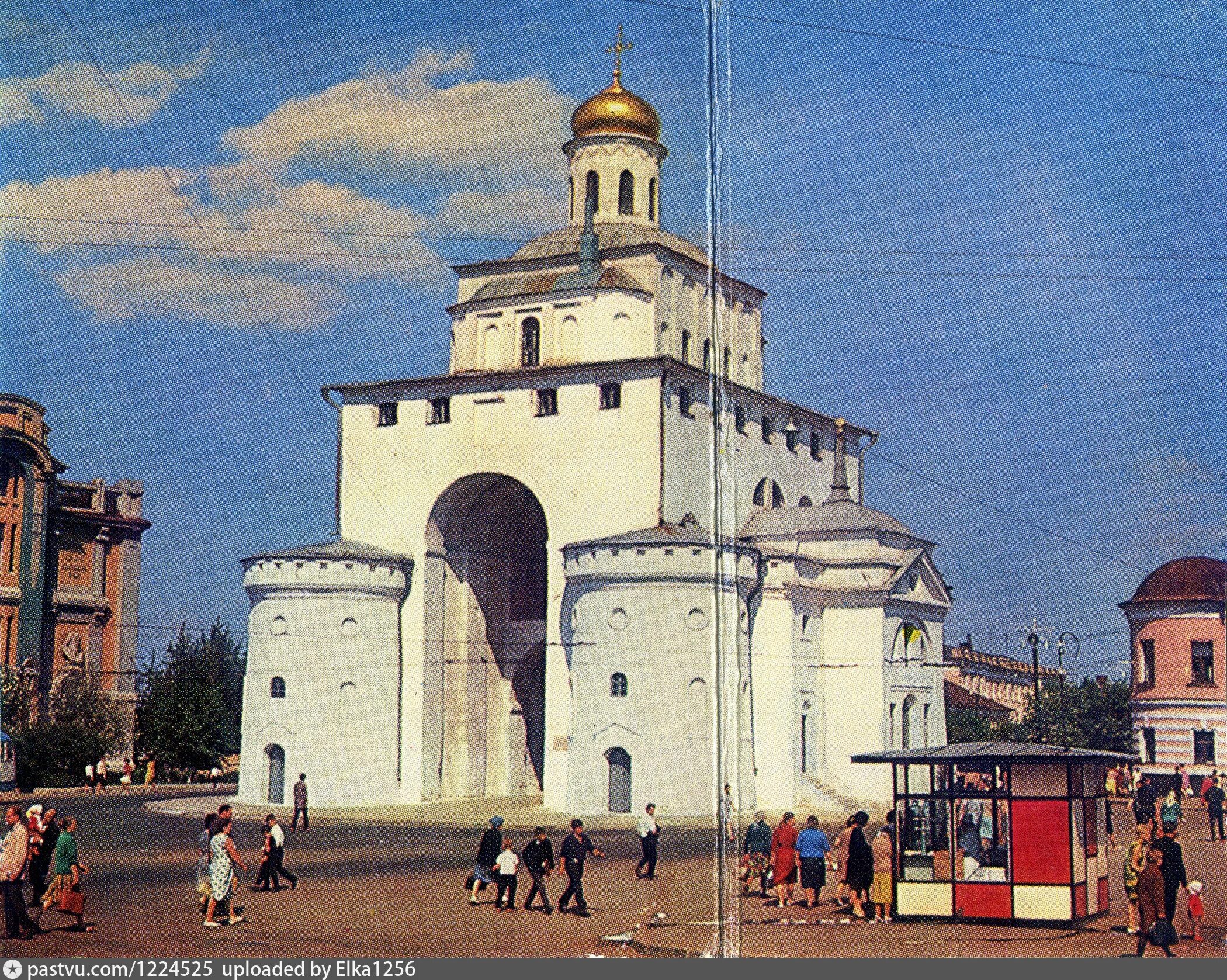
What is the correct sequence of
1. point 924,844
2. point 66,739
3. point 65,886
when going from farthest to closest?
1. point 66,739
2. point 65,886
3. point 924,844

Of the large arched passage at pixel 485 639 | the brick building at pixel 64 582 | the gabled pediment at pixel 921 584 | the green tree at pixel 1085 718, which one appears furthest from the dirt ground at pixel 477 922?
the brick building at pixel 64 582

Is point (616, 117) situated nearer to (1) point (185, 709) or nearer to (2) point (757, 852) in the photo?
(1) point (185, 709)

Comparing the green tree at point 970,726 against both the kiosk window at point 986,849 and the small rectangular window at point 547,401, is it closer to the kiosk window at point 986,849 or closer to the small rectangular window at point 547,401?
the small rectangular window at point 547,401

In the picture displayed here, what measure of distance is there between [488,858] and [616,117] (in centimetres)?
2552

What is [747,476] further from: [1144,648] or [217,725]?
[217,725]

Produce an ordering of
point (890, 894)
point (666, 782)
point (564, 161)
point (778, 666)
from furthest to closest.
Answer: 1. point (564, 161)
2. point (778, 666)
3. point (666, 782)
4. point (890, 894)

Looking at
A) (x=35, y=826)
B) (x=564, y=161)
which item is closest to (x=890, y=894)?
(x=35, y=826)

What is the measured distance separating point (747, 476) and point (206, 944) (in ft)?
81.7

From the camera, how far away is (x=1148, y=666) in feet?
92.6

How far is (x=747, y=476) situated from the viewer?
41.1 metres

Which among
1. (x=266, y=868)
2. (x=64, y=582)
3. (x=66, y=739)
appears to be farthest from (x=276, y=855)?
(x=64, y=582)

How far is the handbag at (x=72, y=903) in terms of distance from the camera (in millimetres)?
18656

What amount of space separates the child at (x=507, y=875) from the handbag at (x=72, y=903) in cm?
455

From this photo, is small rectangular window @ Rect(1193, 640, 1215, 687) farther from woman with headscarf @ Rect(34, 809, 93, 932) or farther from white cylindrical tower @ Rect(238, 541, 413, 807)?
white cylindrical tower @ Rect(238, 541, 413, 807)
